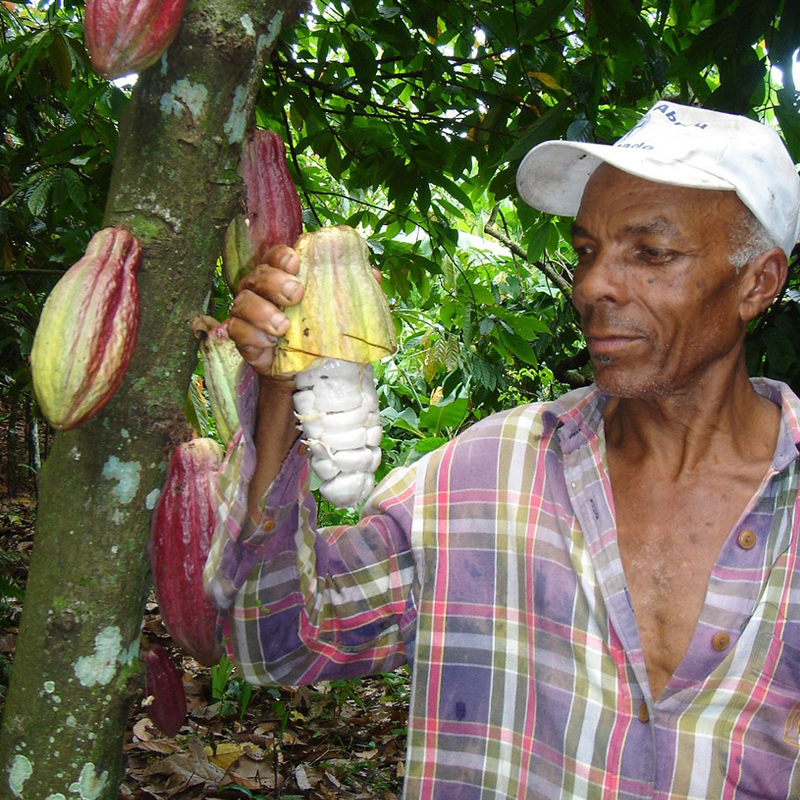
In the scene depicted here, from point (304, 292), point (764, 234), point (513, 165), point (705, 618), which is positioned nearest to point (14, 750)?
point (304, 292)

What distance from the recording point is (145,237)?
2.58 ft

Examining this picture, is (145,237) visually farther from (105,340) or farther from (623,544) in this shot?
(623,544)

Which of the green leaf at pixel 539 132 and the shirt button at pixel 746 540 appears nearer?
the shirt button at pixel 746 540

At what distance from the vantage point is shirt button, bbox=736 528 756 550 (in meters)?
1.15

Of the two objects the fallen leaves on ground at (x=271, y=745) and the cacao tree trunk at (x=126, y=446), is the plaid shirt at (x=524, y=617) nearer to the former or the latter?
the cacao tree trunk at (x=126, y=446)

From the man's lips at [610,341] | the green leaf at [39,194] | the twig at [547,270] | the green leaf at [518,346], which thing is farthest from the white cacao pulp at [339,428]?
the twig at [547,270]

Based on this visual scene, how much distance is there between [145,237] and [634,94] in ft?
5.66

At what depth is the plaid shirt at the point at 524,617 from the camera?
108 cm

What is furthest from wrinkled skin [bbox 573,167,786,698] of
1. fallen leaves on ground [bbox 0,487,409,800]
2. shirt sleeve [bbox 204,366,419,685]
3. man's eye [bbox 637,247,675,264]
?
fallen leaves on ground [bbox 0,487,409,800]

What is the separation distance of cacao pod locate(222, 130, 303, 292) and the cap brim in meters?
0.45

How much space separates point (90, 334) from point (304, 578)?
1.69 feet

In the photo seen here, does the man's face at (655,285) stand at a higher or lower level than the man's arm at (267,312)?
higher

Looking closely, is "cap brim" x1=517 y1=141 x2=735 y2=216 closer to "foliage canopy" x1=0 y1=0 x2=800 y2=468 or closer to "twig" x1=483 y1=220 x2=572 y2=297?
"foliage canopy" x1=0 y1=0 x2=800 y2=468

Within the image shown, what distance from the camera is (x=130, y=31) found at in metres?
0.76
